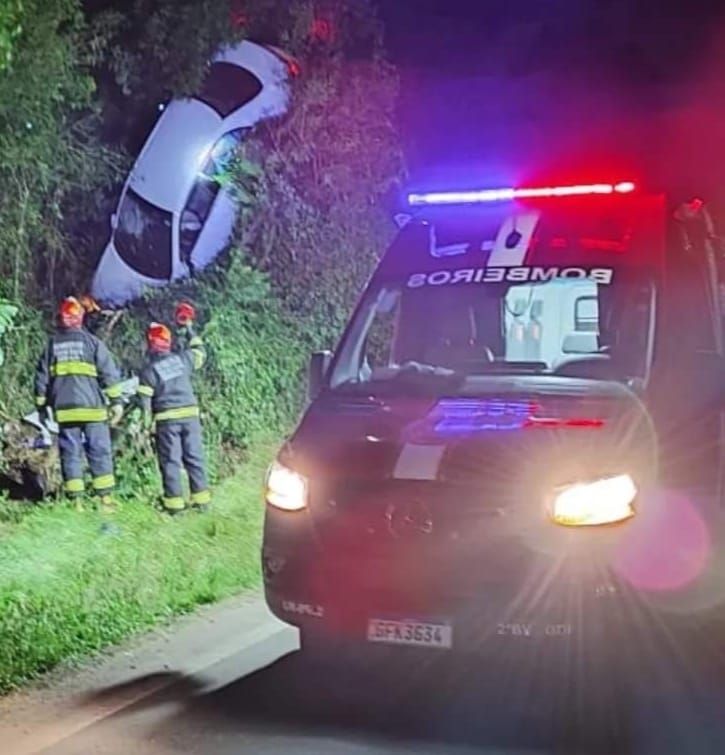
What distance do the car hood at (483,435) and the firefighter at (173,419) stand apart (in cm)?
450

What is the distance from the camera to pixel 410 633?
525 cm

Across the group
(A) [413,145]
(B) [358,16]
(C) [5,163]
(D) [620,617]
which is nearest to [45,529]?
(C) [5,163]

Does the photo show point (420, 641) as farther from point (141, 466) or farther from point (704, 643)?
point (141, 466)

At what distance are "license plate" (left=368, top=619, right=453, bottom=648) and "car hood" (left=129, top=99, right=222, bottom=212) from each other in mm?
6845

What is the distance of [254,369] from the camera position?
12.1 m

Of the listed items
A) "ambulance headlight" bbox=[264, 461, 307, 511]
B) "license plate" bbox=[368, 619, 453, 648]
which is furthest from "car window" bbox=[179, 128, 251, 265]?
"license plate" bbox=[368, 619, 453, 648]

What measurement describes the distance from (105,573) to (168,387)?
8.49 feet

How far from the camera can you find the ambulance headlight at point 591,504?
5.09 meters

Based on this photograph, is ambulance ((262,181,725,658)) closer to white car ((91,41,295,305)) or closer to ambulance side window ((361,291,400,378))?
ambulance side window ((361,291,400,378))

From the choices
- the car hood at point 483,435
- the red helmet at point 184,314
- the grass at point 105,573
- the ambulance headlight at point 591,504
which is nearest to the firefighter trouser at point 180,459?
the grass at point 105,573

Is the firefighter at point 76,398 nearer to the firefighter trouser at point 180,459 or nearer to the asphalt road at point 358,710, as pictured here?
the firefighter trouser at point 180,459

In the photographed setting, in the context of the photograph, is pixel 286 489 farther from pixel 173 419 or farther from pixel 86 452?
pixel 86 452

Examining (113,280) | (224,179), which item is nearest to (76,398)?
(113,280)

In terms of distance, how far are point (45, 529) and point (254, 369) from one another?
11.1 ft
